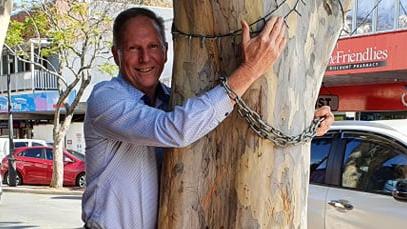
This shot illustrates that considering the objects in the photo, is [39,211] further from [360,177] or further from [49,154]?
[360,177]

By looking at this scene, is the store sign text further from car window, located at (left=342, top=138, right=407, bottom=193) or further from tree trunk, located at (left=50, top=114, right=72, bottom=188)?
tree trunk, located at (left=50, top=114, right=72, bottom=188)

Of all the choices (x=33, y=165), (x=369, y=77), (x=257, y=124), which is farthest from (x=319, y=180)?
(x=33, y=165)

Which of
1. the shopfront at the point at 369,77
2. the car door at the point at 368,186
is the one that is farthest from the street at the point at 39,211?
the car door at the point at 368,186

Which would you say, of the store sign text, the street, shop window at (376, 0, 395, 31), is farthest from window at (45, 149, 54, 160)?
shop window at (376, 0, 395, 31)

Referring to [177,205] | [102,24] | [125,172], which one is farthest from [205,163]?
[102,24]

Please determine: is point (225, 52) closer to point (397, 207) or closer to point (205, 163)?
point (205, 163)

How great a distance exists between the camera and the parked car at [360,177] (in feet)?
17.4

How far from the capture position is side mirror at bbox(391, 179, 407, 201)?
201 inches

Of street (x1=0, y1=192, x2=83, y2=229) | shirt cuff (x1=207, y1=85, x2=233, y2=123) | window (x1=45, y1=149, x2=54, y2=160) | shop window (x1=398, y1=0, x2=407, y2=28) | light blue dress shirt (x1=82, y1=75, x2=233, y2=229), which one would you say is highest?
shop window (x1=398, y1=0, x2=407, y2=28)

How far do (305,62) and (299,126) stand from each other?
22 cm

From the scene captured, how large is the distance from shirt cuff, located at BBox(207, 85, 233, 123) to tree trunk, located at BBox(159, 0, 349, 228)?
3.0 inches

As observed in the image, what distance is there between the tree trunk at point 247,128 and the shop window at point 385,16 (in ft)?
46.1

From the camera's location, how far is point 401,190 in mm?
5113

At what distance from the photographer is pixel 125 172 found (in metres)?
2.17
